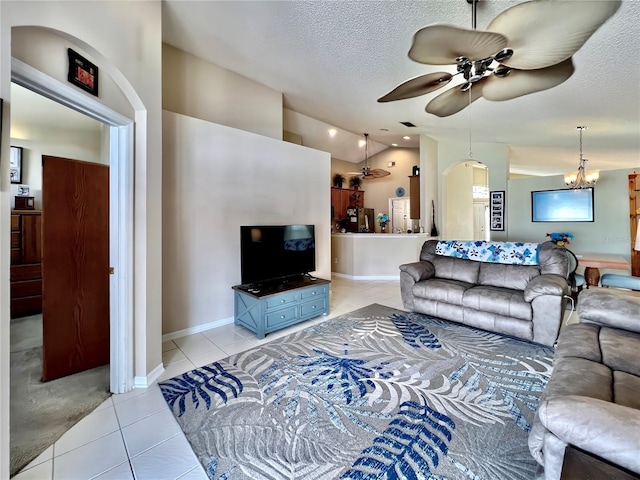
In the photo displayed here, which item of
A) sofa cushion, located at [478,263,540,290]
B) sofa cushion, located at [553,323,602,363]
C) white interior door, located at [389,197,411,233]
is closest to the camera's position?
sofa cushion, located at [553,323,602,363]

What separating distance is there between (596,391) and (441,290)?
215cm

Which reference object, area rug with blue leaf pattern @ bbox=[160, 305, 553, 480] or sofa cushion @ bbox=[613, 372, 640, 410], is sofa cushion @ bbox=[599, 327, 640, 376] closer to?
sofa cushion @ bbox=[613, 372, 640, 410]

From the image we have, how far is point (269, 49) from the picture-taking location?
3.18 metres

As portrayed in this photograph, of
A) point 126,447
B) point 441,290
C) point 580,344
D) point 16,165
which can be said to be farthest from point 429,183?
point 16,165

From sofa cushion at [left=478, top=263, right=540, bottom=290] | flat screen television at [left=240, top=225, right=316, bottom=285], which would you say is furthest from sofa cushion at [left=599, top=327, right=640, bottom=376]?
flat screen television at [left=240, top=225, right=316, bottom=285]

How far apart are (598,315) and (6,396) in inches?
137

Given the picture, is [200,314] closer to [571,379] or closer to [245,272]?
[245,272]

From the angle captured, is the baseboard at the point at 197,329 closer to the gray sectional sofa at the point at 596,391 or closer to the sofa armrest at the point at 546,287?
the gray sectional sofa at the point at 596,391

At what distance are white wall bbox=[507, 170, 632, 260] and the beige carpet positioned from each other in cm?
736

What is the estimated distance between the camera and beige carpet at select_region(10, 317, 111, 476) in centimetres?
158

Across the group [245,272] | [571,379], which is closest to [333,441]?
[571,379]

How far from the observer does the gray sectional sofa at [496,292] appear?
2.73 metres

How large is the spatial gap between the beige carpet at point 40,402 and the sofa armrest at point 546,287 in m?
3.81

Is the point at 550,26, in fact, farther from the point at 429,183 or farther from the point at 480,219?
the point at 480,219
